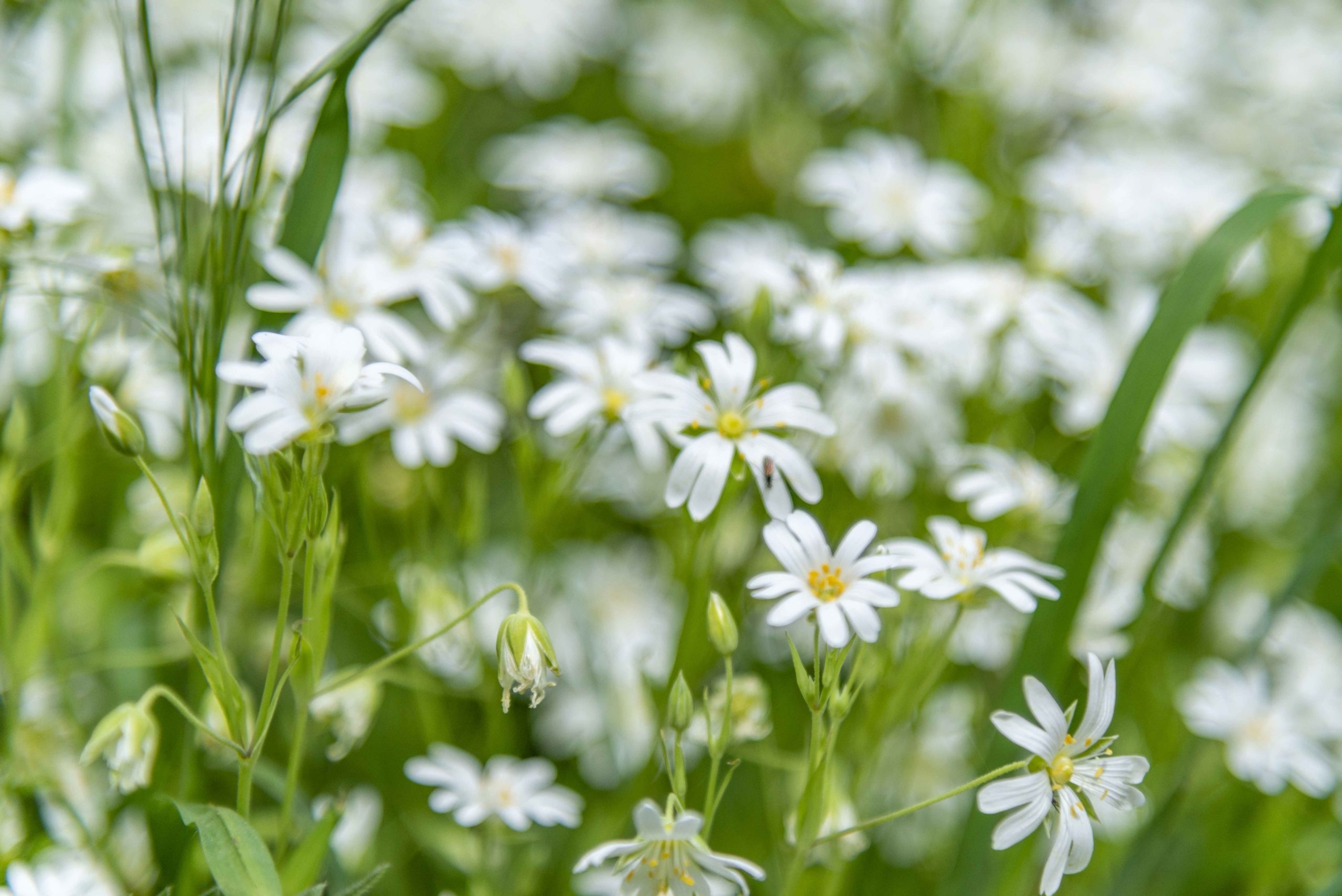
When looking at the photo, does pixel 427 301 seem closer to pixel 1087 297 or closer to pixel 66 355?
pixel 66 355

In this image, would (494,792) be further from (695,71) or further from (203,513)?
(695,71)

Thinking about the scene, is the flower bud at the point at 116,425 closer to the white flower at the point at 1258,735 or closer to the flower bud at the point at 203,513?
the flower bud at the point at 203,513

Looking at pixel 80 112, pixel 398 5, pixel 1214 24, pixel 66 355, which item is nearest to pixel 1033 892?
pixel 398 5

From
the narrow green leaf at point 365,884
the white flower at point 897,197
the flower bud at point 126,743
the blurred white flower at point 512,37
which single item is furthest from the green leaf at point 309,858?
the blurred white flower at point 512,37

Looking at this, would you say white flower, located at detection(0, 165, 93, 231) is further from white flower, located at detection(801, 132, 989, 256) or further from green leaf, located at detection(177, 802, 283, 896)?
white flower, located at detection(801, 132, 989, 256)

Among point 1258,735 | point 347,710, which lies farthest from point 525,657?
point 1258,735
